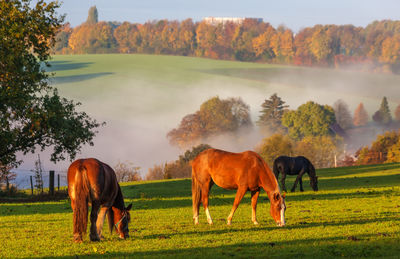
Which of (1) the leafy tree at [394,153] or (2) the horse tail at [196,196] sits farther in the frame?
(1) the leafy tree at [394,153]

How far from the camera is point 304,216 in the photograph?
67.4ft

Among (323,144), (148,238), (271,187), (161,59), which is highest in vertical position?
(161,59)

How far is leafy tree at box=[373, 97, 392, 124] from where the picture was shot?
6781 inches

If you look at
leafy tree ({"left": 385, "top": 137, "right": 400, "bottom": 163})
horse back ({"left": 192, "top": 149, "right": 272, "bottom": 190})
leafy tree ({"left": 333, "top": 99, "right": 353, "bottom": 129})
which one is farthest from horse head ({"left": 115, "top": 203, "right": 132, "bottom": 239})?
leafy tree ({"left": 333, "top": 99, "right": 353, "bottom": 129})

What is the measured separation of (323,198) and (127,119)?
440ft

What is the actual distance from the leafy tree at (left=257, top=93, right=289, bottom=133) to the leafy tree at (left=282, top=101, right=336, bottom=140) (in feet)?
35.5

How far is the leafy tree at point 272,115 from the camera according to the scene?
522 feet

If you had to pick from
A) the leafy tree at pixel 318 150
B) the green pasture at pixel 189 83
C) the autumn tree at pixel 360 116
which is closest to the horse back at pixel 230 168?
the leafy tree at pixel 318 150

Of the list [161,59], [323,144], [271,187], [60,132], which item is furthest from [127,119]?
[271,187]

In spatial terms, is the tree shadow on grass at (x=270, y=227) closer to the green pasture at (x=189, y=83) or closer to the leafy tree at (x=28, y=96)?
the leafy tree at (x=28, y=96)

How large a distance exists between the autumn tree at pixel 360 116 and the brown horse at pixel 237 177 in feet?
526

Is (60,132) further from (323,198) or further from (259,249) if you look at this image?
(259,249)

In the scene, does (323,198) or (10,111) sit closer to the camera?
(323,198)

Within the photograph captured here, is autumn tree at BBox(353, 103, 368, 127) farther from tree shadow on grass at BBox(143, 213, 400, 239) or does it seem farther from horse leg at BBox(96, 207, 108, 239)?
horse leg at BBox(96, 207, 108, 239)
